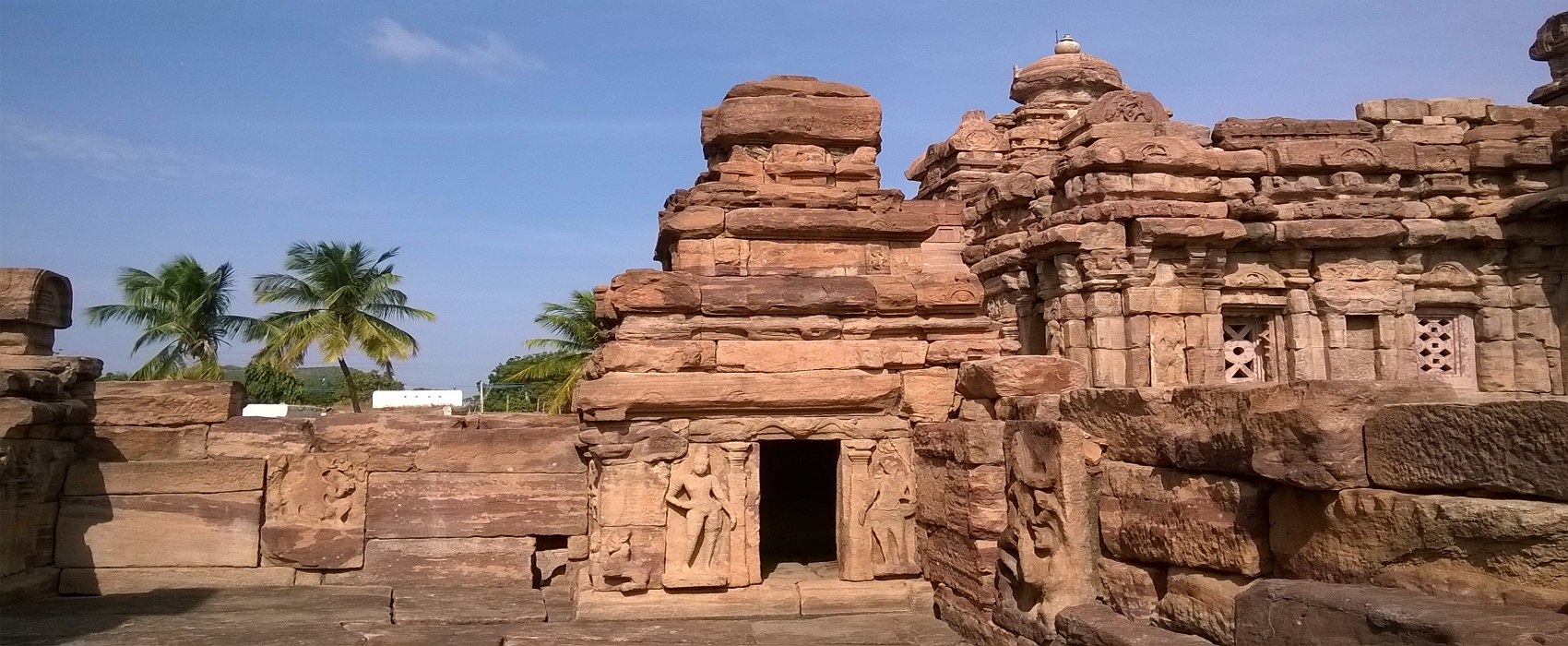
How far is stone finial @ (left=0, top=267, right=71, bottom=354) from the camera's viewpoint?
8.52 metres

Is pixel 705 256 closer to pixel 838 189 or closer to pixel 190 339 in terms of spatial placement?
pixel 838 189

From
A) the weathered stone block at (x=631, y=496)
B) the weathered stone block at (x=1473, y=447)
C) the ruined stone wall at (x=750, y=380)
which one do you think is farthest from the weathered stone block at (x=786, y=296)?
the weathered stone block at (x=1473, y=447)

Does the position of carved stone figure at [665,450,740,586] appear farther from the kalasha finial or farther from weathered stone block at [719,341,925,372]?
the kalasha finial

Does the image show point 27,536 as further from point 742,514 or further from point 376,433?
point 742,514

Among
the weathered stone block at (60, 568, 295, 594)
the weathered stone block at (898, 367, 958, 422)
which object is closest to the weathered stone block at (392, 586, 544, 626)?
the weathered stone block at (60, 568, 295, 594)

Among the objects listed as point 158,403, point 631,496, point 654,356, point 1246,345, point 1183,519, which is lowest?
point 631,496

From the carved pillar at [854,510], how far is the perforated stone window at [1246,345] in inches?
325

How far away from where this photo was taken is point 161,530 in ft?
27.9

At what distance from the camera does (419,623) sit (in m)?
7.37

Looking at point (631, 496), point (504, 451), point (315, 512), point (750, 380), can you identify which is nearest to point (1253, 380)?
point (750, 380)

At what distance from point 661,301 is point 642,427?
3.06 feet

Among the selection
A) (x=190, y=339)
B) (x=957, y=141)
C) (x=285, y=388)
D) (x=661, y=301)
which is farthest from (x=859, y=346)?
(x=285, y=388)

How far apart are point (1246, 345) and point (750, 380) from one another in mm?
9275

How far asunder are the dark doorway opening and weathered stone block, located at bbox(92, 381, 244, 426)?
516cm
